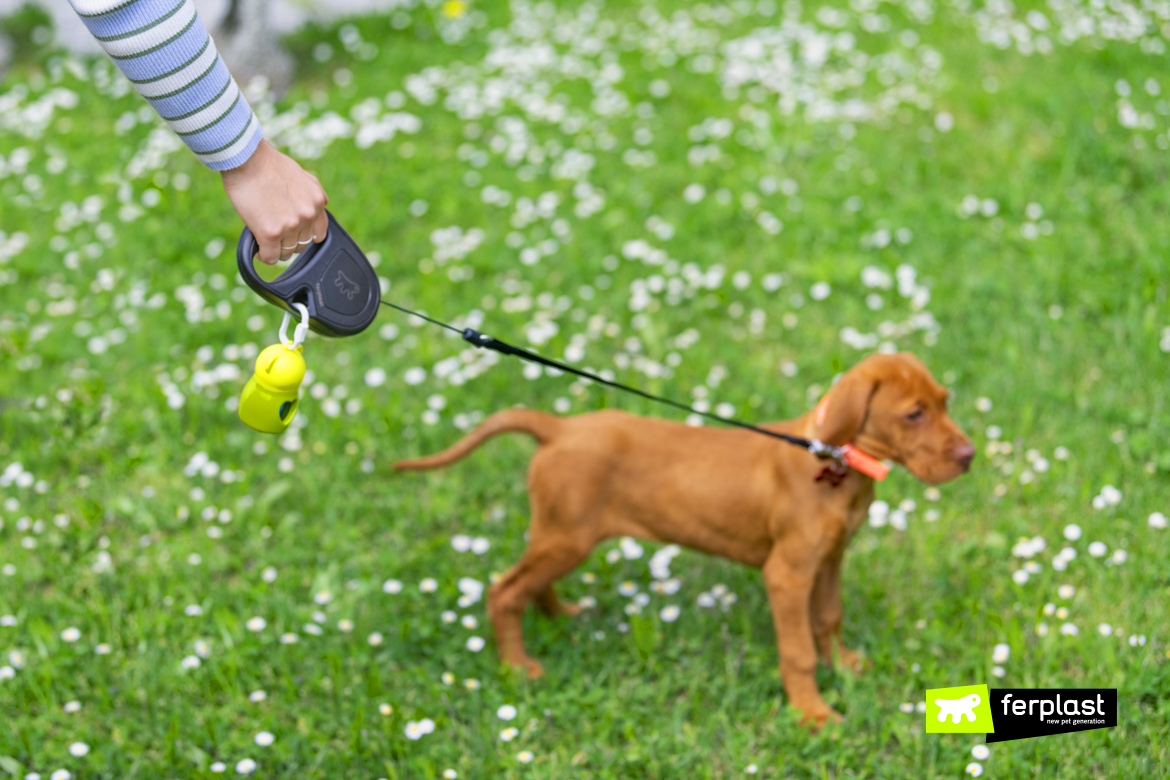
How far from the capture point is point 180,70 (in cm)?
239

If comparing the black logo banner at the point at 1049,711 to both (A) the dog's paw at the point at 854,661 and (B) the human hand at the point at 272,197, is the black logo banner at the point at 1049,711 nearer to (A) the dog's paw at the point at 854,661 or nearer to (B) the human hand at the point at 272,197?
(A) the dog's paw at the point at 854,661

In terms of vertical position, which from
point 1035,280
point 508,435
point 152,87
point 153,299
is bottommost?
point 1035,280

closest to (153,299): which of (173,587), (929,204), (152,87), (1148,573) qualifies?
(173,587)

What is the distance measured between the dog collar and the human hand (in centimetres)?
161

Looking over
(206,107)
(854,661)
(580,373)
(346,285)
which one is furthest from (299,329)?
(854,661)

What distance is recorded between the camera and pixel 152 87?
7.88 ft

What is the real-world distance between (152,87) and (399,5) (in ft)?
22.9

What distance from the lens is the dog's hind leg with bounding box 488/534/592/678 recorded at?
11.9 ft

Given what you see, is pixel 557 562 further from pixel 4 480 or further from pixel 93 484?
pixel 4 480

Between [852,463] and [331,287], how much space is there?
1569mm

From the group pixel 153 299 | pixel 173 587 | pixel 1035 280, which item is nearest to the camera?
pixel 173 587

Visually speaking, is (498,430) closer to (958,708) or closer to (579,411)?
(579,411)

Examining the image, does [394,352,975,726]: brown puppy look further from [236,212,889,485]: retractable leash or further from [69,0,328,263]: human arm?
[69,0,328,263]: human arm

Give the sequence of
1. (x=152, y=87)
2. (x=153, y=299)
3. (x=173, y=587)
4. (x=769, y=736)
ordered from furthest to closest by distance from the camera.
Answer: (x=153, y=299)
(x=173, y=587)
(x=769, y=736)
(x=152, y=87)
